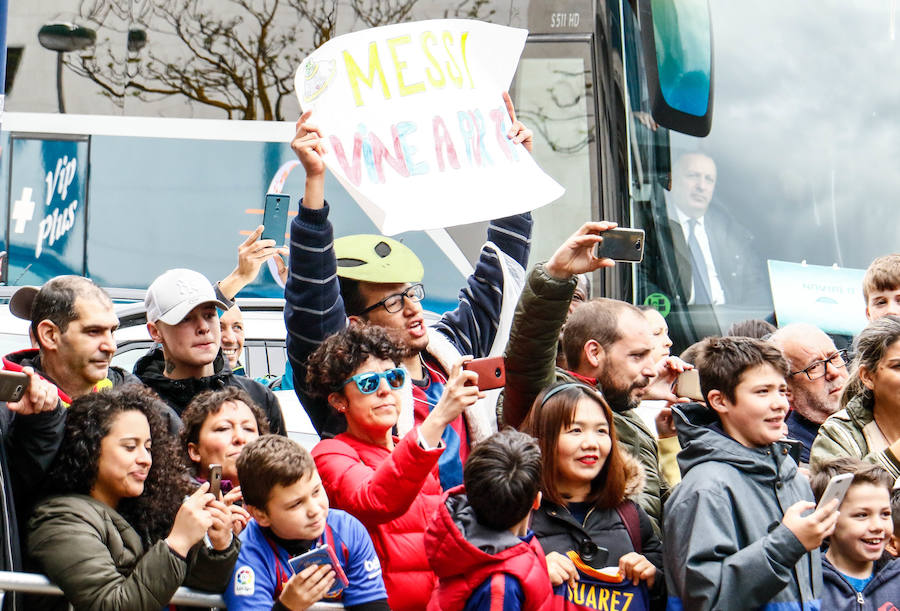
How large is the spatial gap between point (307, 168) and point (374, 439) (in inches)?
36.0

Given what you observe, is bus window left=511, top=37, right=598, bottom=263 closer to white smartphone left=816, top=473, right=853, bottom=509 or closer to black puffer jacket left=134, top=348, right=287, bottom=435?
black puffer jacket left=134, top=348, right=287, bottom=435

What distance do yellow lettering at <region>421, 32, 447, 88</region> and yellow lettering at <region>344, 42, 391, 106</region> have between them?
0.18m

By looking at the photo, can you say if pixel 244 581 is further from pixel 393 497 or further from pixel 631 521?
pixel 631 521

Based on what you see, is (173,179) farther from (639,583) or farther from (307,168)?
(639,583)

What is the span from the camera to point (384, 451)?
A: 12.7 feet

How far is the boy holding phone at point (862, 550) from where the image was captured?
3730 millimetres

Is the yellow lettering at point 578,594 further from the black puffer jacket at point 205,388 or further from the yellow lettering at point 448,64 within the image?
the yellow lettering at point 448,64

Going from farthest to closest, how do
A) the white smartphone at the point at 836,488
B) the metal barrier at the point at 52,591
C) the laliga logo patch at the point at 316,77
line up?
1. the laliga logo patch at the point at 316,77
2. the white smartphone at the point at 836,488
3. the metal barrier at the point at 52,591

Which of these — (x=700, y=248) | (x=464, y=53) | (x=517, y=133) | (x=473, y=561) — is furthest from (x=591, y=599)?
(x=700, y=248)

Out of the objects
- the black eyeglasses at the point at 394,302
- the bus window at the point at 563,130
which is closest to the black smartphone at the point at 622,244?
the black eyeglasses at the point at 394,302

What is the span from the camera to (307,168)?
404 centimetres

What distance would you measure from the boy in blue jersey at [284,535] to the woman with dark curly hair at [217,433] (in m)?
0.46

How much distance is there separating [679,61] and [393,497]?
4.54 m

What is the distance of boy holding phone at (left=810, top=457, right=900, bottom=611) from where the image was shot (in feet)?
12.2
